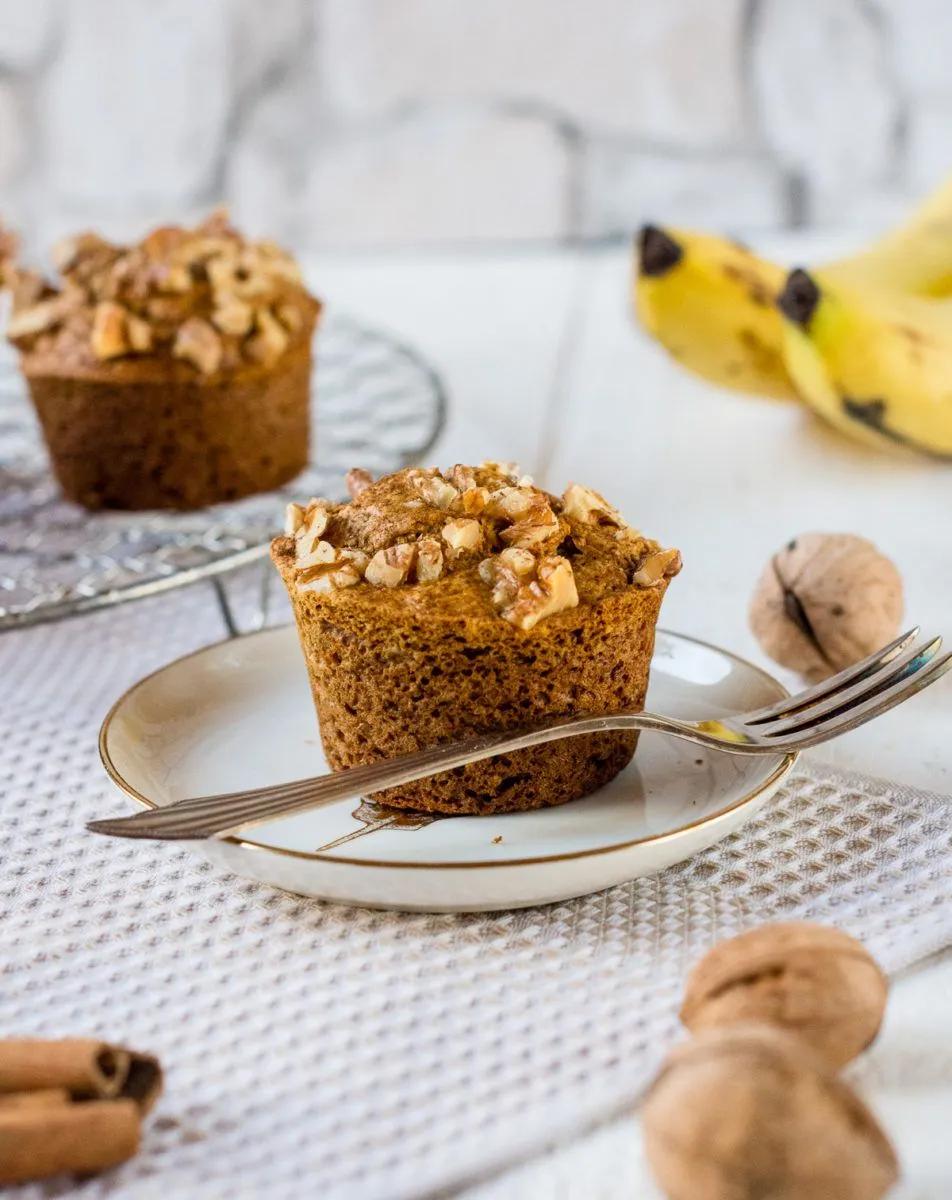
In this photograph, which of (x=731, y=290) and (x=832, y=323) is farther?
(x=731, y=290)

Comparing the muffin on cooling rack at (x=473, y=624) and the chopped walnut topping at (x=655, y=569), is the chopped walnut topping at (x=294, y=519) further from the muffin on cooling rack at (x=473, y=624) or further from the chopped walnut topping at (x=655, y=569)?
the chopped walnut topping at (x=655, y=569)

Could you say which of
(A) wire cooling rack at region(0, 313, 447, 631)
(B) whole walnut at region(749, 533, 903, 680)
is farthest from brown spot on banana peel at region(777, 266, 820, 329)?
(B) whole walnut at region(749, 533, 903, 680)

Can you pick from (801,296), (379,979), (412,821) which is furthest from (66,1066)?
(801,296)

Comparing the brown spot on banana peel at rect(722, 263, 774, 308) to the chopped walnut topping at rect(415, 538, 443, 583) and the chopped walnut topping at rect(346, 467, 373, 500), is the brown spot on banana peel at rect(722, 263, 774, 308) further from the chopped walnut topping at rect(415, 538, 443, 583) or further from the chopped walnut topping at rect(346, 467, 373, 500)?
the chopped walnut topping at rect(415, 538, 443, 583)

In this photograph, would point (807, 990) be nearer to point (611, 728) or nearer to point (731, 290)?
point (611, 728)

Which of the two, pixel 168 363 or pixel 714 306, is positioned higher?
pixel 168 363
